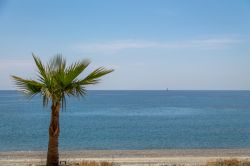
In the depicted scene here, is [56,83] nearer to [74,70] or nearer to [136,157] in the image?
[74,70]

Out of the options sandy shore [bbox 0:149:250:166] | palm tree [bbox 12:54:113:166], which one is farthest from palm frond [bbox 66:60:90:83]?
sandy shore [bbox 0:149:250:166]

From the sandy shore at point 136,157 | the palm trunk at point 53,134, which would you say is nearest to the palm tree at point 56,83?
the palm trunk at point 53,134

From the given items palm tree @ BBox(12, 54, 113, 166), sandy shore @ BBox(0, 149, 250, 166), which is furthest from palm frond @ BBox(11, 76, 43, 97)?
sandy shore @ BBox(0, 149, 250, 166)

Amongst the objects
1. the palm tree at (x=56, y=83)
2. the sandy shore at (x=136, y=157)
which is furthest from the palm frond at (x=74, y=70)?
the sandy shore at (x=136, y=157)

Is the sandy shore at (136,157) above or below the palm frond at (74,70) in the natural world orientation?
below

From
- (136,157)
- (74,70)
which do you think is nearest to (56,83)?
(74,70)

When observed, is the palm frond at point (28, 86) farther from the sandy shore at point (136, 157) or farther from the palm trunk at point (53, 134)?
the sandy shore at point (136, 157)

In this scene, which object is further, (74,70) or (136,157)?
(136,157)

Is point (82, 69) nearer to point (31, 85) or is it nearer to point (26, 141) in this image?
point (31, 85)

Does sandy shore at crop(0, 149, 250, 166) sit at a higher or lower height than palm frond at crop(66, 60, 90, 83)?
lower

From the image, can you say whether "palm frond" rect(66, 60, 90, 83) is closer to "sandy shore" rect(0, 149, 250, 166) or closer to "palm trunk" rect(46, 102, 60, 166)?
"palm trunk" rect(46, 102, 60, 166)

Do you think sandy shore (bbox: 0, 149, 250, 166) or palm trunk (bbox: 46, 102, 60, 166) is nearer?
palm trunk (bbox: 46, 102, 60, 166)

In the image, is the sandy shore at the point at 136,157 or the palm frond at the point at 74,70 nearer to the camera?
the palm frond at the point at 74,70

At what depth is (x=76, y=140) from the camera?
3788cm
